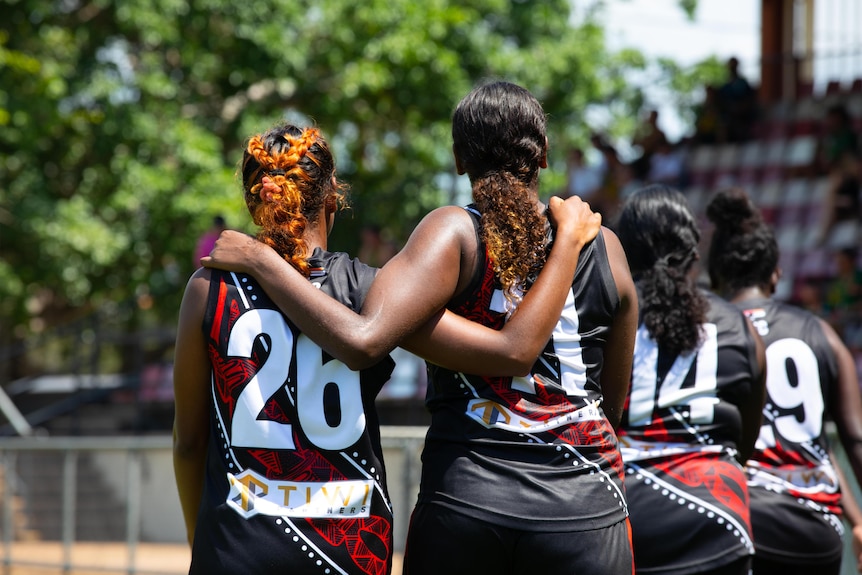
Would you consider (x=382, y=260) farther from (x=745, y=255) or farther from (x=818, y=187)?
(x=745, y=255)

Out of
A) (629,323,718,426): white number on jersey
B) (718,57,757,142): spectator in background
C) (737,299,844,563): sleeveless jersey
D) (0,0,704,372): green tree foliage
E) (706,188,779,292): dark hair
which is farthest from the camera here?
(718,57,757,142): spectator in background

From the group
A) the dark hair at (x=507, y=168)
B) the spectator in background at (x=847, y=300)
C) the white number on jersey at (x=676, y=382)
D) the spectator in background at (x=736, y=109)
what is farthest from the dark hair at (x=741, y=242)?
the spectator in background at (x=736, y=109)

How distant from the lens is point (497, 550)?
244 cm

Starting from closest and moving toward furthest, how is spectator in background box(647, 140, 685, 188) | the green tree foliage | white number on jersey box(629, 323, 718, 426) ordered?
1. white number on jersey box(629, 323, 718, 426)
2. the green tree foliage
3. spectator in background box(647, 140, 685, 188)

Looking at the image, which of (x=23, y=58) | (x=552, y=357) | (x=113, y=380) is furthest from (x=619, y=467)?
(x=113, y=380)

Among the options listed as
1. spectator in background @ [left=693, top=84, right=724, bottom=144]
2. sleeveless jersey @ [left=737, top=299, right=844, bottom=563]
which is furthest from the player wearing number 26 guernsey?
spectator in background @ [left=693, top=84, right=724, bottom=144]

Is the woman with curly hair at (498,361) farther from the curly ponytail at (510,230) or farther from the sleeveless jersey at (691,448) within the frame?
the sleeveless jersey at (691,448)

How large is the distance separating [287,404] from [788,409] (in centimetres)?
191

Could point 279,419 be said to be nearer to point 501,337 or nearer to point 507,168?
point 501,337

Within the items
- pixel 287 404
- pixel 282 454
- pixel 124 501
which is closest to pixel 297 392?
pixel 287 404

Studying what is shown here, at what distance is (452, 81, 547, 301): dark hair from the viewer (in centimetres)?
256

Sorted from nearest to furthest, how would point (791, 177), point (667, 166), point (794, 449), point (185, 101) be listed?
point (794, 449), point (791, 177), point (667, 166), point (185, 101)

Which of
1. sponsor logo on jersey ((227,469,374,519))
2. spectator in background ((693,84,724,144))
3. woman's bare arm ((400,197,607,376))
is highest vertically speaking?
spectator in background ((693,84,724,144))

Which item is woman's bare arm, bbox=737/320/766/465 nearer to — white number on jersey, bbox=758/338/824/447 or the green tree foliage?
white number on jersey, bbox=758/338/824/447
